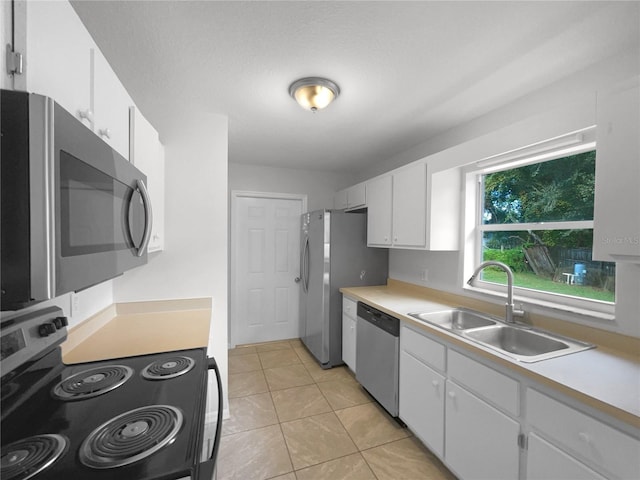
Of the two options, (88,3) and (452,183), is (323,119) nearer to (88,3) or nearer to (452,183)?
(452,183)

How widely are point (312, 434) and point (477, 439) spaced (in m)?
1.13

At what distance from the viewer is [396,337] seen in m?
2.06

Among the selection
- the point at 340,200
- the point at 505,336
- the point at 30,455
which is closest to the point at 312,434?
the point at 505,336

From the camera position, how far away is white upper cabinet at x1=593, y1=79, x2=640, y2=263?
43.1 inches

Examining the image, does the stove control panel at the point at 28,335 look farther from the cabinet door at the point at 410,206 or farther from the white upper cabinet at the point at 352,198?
the white upper cabinet at the point at 352,198

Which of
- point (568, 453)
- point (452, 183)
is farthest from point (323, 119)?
point (568, 453)

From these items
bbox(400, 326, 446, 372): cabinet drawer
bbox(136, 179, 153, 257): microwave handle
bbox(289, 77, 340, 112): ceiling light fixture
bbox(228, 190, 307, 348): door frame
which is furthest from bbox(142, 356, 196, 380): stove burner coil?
bbox(228, 190, 307, 348): door frame

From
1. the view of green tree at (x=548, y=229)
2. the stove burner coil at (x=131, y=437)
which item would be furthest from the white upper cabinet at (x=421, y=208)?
the stove burner coil at (x=131, y=437)

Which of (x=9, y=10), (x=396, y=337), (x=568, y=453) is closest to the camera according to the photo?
(x=9, y=10)

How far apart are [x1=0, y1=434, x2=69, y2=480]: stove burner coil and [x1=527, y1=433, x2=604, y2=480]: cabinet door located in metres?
1.65

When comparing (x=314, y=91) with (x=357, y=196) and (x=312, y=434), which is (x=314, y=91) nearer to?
(x=357, y=196)

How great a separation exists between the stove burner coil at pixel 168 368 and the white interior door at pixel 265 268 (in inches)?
96.3

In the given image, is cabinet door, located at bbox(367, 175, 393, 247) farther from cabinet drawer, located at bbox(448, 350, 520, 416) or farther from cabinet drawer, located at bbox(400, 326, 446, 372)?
cabinet drawer, located at bbox(448, 350, 520, 416)

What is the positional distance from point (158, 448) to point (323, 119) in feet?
7.40
